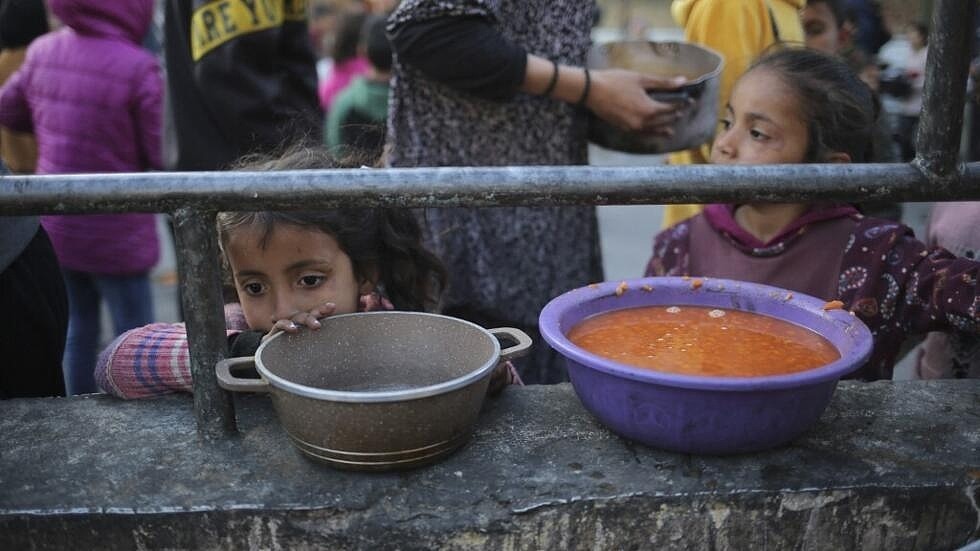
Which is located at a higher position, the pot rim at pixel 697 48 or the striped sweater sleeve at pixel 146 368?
the pot rim at pixel 697 48

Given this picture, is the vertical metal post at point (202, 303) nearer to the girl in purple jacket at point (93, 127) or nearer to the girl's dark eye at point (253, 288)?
the girl's dark eye at point (253, 288)

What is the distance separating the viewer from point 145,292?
11.9 ft

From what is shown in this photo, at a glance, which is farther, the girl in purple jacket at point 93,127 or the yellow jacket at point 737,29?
the girl in purple jacket at point 93,127

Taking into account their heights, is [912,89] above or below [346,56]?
below

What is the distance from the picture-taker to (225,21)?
9.14 feet

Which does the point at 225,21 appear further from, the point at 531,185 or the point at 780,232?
the point at 531,185

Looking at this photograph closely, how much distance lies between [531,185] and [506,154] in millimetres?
1304

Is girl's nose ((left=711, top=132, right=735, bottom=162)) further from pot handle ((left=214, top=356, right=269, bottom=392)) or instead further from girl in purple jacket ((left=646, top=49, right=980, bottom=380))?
pot handle ((left=214, top=356, right=269, bottom=392))

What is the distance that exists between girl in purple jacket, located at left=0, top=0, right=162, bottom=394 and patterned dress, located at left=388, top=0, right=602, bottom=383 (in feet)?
4.60

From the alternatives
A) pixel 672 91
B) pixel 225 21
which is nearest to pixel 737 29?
pixel 672 91

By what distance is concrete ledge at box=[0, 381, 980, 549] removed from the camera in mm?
1235

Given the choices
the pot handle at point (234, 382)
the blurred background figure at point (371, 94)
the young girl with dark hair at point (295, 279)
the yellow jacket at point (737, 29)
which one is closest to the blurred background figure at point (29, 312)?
the young girl with dark hair at point (295, 279)

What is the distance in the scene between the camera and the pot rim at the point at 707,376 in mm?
1181

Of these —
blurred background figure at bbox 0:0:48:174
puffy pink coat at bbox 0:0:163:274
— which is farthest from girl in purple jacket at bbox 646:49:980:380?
blurred background figure at bbox 0:0:48:174
